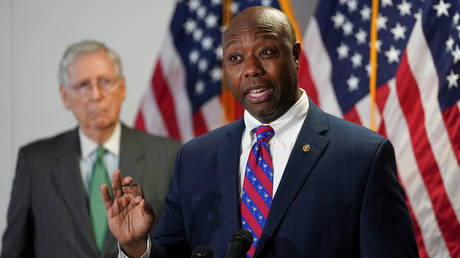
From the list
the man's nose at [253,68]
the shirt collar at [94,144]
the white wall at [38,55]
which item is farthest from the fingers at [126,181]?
the white wall at [38,55]

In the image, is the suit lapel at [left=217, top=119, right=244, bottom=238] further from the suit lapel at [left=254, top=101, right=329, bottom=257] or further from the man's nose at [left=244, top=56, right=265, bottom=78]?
the man's nose at [left=244, top=56, right=265, bottom=78]

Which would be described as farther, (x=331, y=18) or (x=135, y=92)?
(x=135, y=92)

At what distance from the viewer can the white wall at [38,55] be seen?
10.8ft

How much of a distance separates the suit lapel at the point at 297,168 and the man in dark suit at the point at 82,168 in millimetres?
1198

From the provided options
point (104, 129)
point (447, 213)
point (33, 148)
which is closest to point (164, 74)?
point (104, 129)

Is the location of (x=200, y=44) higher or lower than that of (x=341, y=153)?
higher

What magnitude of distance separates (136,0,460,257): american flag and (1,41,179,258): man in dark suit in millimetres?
805

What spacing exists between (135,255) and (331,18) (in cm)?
156

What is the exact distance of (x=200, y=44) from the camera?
9.62 ft

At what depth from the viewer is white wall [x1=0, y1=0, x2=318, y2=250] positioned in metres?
3.28

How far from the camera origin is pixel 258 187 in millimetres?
1411

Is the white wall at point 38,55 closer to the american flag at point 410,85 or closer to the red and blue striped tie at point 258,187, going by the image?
the american flag at point 410,85

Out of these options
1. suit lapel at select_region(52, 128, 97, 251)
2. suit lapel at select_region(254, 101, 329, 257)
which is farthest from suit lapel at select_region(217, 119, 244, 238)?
suit lapel at select_region(52, 128, 97, 251)

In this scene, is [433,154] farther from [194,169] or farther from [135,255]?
[135,255]
